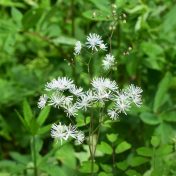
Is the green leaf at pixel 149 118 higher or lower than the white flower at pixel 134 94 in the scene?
higher

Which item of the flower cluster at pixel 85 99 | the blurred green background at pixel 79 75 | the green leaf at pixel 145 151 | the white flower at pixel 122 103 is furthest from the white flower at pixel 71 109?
the blurred green background at pixel 79 75

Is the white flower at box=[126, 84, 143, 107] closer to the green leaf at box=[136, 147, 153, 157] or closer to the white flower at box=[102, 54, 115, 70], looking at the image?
the white flower at box=[102, 54, 115, 70]

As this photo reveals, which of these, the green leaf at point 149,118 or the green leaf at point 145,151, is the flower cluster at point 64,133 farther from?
the green leaf at point 149,118

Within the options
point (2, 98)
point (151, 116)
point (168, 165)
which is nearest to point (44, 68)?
point (2, 98)

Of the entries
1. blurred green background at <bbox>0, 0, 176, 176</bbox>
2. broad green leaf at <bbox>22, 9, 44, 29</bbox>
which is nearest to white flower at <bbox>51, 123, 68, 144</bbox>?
blurred green background at <bbox>0, 0, 176, 176</bbox>

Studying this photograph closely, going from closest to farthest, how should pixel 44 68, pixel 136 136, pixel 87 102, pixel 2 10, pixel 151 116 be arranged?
pixel 87 102 → pixel 151 116 → pixel 136 136 → pixel 44 68 → pixel 2 10

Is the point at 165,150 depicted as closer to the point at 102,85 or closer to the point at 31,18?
the point at 102,85

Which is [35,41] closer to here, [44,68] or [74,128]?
[44,68]
